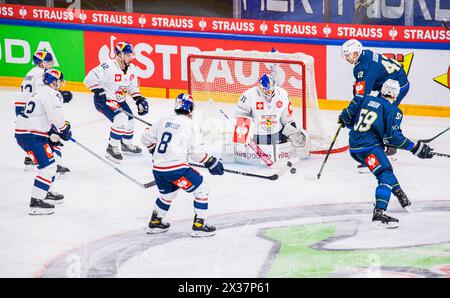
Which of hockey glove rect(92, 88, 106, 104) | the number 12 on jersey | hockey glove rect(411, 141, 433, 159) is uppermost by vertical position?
hockey glove rect(92, 88, 106, 104)

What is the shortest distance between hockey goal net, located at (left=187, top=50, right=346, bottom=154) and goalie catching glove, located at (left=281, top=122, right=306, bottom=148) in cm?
43

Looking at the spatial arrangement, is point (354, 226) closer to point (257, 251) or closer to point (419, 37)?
point (257, 251)

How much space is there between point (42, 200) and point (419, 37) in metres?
5.84

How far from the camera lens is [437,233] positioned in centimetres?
903

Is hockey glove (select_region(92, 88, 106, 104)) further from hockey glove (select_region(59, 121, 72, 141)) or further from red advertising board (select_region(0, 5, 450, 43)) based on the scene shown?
red advertising board (select_region(0, 5, 450, 43))

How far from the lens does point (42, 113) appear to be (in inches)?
383

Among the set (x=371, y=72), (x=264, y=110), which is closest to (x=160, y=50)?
(x=264, y=110)

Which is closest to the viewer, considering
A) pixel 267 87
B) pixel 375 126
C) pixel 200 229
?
pixel 200 229

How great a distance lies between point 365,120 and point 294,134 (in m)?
2.25

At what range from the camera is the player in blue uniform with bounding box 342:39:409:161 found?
10859 millimetres

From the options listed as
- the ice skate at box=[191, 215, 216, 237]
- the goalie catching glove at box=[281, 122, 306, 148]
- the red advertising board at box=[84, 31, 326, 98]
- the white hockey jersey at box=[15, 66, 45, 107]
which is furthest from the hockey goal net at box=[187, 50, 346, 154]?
the ice skate at box=[191, 215, 216, 237]

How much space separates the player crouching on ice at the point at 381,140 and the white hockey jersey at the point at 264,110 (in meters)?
2.09

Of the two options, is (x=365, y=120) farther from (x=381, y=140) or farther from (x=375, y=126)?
(x=381, y=140)

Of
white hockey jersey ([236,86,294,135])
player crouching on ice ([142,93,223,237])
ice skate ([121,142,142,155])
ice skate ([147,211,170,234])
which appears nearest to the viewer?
player crouching on ice ([142,93,223,237])
